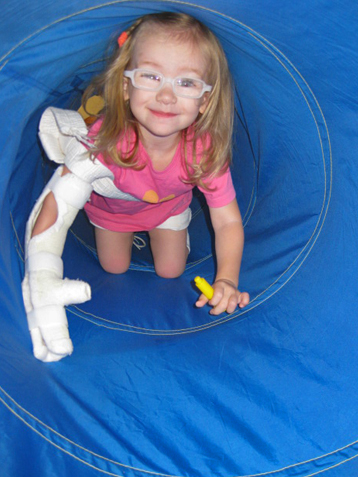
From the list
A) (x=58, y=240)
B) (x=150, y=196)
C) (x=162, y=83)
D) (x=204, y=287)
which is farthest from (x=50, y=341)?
(x=162, y=83)

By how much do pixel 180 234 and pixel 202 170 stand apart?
0.54m

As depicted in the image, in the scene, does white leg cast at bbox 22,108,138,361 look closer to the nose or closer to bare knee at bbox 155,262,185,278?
the nose

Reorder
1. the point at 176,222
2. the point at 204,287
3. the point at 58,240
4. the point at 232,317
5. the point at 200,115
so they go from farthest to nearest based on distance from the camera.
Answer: the point at 176,222 < the point at 232,317 < the point at 200,115 < the point at 58,240 < the point at 204,287

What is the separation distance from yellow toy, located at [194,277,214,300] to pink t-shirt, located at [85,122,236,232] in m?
0.41

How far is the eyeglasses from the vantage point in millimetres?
1365

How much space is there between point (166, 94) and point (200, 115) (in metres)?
0.30

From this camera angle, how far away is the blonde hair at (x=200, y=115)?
1.41 metres

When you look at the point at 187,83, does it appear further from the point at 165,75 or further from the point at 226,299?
the point at 226,299

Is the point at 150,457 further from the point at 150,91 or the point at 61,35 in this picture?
the point at 61,35

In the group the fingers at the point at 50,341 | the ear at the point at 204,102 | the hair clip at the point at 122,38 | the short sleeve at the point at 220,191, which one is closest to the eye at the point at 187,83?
the ear at the point at 204,102

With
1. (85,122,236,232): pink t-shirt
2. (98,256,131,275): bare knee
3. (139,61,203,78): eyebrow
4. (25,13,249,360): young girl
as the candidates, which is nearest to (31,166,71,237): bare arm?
(25,13,249,360): young girl

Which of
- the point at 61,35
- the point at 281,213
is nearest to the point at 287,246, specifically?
the point at 281,213

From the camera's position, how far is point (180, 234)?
215 centimetres

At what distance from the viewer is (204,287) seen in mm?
1340
